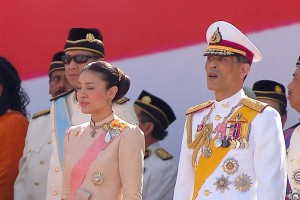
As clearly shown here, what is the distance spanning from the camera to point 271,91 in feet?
19.8

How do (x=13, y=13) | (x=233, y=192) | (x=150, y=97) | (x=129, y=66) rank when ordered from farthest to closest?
(x=13, y=13)
(x=129, y=66)
(x=150, y=97)
(x=233, y=192)

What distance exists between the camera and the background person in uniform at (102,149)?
4.73m

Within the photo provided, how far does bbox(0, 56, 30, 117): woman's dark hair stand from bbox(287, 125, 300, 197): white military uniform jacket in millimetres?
1766

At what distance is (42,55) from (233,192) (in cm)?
301

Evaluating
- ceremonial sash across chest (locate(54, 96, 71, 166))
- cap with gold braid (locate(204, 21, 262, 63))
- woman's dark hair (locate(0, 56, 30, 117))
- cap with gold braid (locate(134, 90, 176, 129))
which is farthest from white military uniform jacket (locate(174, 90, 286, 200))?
woman's dark hair (locate(0, 56, 30, 117))

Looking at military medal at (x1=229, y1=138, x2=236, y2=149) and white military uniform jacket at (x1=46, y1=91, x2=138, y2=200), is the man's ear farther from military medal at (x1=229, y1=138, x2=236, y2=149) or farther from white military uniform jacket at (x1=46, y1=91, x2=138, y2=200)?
white military uniform jacket at (x1=46, y1=91, x2=138, y2=200)

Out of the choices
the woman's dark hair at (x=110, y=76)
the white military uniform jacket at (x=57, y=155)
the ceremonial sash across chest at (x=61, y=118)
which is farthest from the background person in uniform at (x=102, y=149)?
the ceremonial sash across chest at (x=61, y=118)

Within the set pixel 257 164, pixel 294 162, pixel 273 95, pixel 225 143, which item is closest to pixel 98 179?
Answer: pixel 225 143

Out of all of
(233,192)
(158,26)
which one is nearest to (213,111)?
(233,192)

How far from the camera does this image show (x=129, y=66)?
6887mm

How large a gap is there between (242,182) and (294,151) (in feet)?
2.51

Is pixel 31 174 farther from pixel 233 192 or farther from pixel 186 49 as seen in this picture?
pixel 233 192

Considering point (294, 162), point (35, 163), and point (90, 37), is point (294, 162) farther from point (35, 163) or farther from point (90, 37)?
point (35, 163)

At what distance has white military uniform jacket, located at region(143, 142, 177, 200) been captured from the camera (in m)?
6.17
